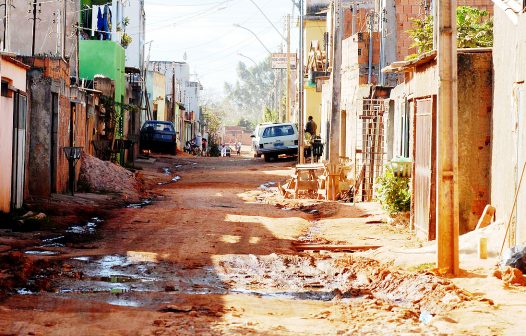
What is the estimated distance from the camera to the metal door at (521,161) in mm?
12582

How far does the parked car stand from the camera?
51.1 m

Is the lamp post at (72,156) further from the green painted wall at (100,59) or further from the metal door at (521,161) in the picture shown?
the green painted wall at (100,59)

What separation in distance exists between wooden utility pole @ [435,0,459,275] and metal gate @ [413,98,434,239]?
12.3ft

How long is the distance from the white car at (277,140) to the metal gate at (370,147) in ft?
61.1

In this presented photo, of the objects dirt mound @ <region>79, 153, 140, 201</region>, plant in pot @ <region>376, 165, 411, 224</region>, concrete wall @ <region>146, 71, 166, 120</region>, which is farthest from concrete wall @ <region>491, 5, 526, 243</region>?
concrete wall @ <region>146, 71, 166, 120</region>

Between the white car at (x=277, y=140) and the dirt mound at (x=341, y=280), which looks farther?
the white car at (x=277, y=140)

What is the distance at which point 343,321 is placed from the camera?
9.78m

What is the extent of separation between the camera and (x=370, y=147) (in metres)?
25.9

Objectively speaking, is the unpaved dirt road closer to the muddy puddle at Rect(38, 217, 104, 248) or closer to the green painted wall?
the muddy puddle at Rect(38, 217, 104, 248)

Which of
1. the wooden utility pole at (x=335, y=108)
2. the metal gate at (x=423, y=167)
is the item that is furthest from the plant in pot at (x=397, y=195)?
the wooden utility pole at (x=335, y=108)

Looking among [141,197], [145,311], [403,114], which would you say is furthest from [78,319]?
[141,197]

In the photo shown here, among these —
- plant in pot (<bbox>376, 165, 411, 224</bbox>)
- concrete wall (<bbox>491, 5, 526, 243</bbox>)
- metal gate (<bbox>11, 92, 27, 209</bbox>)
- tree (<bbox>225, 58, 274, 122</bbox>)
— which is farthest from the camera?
tree (<bbox>225, 58, 274, 122</bbox>)

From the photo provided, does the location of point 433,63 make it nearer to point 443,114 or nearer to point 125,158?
point 443,114

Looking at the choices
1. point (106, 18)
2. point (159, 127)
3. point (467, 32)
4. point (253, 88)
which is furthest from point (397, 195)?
point (253, 88)
